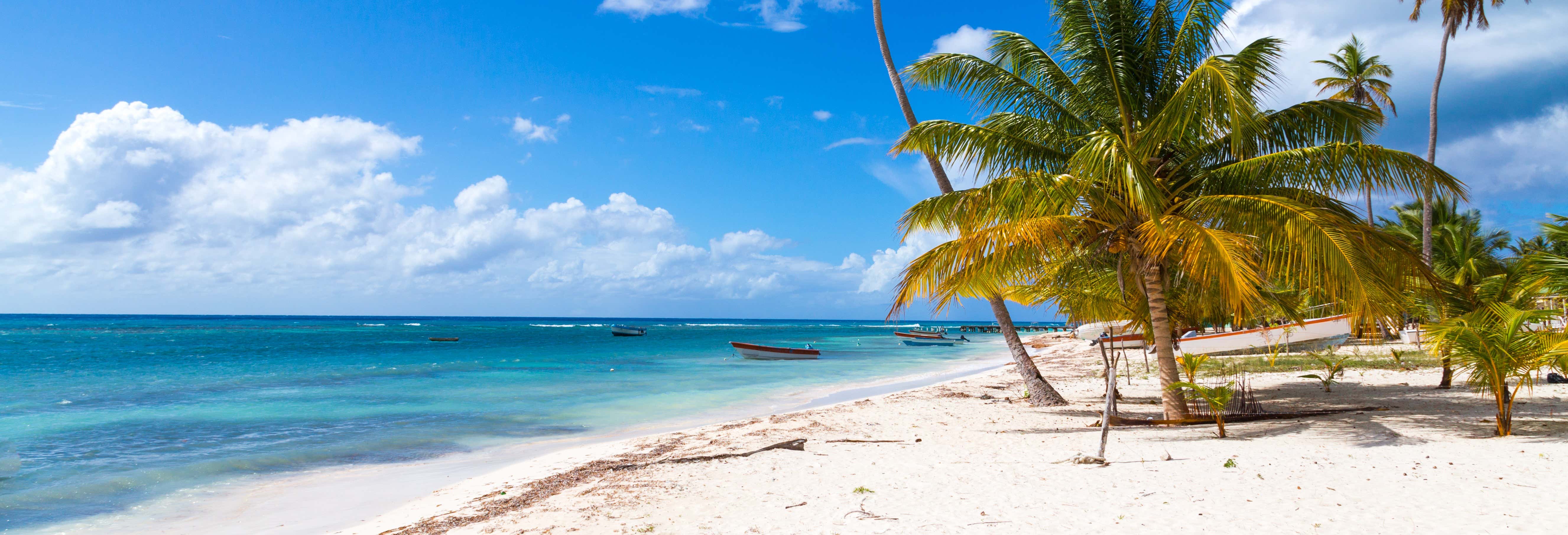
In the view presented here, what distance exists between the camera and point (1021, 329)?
372 feet

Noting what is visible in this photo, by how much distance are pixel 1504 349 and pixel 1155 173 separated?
11.5ft

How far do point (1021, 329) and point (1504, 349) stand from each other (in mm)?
111514

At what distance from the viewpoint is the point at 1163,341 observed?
8430 millimetres

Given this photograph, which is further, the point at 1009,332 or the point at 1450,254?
the point at 1450,254

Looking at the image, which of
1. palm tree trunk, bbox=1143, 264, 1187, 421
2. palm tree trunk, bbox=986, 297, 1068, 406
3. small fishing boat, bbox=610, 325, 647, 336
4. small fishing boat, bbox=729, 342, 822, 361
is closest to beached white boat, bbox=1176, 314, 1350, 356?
palm tree trunk, bbox=986, 297, 1068, 406

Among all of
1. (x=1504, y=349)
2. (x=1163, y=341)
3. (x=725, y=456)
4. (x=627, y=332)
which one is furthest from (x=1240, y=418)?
(x=627, y=332)

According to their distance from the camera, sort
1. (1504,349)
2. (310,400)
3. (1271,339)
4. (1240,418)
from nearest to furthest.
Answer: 1. (1504,349)
2. (1240,418)
3. (310,400)
4. (1271,339)

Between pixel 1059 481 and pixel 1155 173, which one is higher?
pixel 1155 173

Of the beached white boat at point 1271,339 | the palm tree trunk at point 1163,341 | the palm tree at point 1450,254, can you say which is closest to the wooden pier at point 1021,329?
the palm tree at point 1450,254

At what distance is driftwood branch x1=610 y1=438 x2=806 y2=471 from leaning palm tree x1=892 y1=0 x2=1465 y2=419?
2.14 m

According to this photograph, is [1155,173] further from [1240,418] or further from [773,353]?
[773,353]

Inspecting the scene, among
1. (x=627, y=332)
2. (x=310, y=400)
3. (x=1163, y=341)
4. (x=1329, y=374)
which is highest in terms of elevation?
(x=1163, y=341)

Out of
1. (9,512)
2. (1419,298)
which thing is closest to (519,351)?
(9,512)

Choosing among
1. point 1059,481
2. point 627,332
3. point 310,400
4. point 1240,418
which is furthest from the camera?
point 627,332
